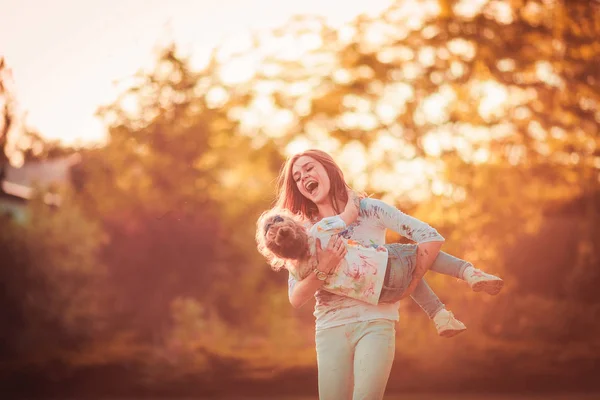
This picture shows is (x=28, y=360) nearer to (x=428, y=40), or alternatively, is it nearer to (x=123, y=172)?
(x=123, y=172)

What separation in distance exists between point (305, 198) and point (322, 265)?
0.50 metres

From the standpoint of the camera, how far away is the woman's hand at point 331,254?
12.7ft

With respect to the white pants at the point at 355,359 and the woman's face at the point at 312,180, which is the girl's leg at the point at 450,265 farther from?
the woman's face at the point at 312,180

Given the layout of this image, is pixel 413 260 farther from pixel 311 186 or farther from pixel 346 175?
pixel 346 175

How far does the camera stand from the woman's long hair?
13.7ft

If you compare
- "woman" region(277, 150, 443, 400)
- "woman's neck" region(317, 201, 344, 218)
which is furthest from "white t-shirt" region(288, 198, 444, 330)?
"woman's neck" region(317, 201, 344, 218)

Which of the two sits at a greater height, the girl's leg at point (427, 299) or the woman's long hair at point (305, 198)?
the woman's long hair at point (305, 198)

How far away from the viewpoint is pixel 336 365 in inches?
157

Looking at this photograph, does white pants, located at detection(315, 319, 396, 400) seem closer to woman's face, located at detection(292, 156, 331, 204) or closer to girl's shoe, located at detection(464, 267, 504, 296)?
girl's shoe, located at detection(464, 267, 504, 296)

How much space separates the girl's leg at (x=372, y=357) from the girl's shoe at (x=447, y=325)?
329mm

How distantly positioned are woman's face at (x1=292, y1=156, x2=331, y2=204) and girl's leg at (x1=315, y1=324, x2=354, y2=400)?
2.10 ft

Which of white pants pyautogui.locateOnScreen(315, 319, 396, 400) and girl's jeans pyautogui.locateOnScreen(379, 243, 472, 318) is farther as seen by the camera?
girl's jeans pyautogui.locateOnScreen(379, 243, 472, 318)

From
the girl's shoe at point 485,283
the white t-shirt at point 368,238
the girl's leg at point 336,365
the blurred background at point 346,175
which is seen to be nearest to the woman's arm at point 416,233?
the white t-shirt at point 368,238

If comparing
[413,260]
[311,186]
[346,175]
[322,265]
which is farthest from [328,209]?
[346,175]
